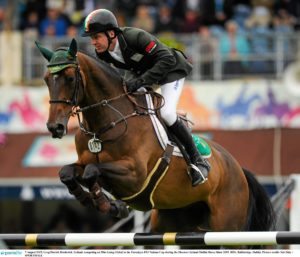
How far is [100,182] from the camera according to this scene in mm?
7965

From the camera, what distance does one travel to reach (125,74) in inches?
336

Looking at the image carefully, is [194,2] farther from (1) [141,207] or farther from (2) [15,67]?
(1) [141,207]

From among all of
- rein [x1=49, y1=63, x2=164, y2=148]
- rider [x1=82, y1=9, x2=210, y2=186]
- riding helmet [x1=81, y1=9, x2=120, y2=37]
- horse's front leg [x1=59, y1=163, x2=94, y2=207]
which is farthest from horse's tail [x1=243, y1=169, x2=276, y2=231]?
riding helmet [x1=81, y1=9, x2=120, y2=37]

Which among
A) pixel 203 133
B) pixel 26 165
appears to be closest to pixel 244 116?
pixel 203 133

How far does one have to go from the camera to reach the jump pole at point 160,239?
22.7 feet

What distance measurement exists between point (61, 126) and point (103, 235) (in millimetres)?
877

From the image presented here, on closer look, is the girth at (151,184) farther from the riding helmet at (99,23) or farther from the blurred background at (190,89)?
the blurred background at (190,89)

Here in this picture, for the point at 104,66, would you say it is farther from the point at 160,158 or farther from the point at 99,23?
the point at 160,158

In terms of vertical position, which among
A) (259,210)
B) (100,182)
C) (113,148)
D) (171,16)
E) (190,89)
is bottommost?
(190,89)

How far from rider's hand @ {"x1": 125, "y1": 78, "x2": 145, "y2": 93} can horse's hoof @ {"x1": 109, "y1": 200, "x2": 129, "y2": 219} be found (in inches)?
35.4

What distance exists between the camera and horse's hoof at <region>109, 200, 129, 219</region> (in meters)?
8.06

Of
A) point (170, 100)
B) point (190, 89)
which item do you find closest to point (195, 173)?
point (170, 100)

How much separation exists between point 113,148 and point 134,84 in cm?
56

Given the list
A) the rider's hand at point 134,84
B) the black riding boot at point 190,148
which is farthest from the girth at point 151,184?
the rider's hand at point 134,84
